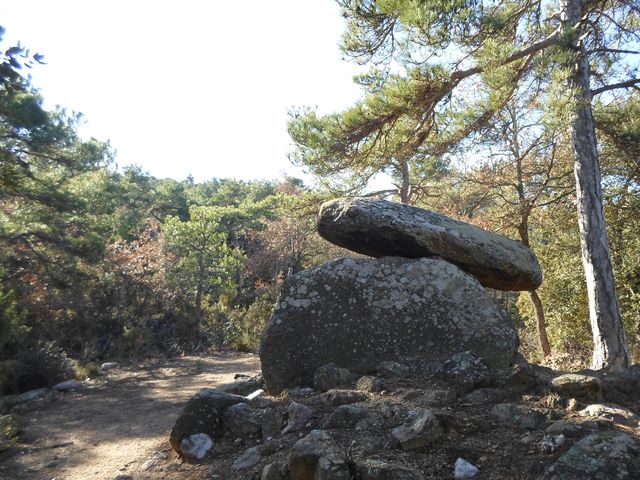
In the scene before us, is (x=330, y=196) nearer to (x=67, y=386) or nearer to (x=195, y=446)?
(x=67, y=386)

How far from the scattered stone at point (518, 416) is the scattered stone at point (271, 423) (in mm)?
1592

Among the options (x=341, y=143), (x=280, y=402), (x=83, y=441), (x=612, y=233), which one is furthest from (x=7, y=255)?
(x=612, y=233)

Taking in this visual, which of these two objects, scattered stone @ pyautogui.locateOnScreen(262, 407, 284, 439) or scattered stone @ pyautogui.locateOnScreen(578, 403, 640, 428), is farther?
scattered stone @ pyautogui.locateOnScreen(262, 407, 284, 439)

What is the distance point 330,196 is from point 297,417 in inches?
430

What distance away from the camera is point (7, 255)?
10.7 metres

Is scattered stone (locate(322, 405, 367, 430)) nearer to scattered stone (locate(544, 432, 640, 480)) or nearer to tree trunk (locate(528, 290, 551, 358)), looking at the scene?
scattered stone (locate(544, 432, 640, 480))

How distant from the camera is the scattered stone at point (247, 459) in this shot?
331cm

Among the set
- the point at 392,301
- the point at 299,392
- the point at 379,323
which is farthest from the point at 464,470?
the point at 392,301

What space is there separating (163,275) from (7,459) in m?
9.39

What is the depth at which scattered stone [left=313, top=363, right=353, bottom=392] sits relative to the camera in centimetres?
443

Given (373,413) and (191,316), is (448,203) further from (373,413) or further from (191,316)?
(373,413)

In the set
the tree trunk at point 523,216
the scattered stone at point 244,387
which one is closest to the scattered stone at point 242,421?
the scattered stone at point 244,387

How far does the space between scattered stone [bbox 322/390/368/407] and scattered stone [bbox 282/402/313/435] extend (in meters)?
0.21

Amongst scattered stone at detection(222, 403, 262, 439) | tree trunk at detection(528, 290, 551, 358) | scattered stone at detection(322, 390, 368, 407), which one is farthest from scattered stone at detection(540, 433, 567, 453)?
tree trunk at detection(528, 290, 551, 358)
